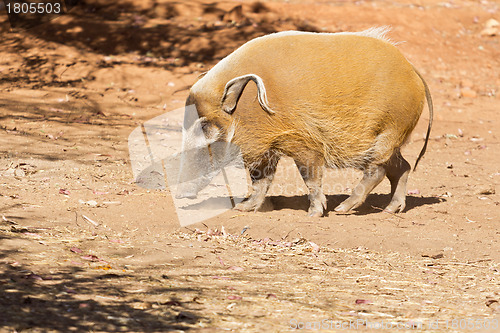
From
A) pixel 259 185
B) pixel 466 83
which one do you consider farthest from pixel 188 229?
pixel 466 83

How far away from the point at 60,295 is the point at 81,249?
85 centimetres

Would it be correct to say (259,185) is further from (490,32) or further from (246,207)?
(490,32)

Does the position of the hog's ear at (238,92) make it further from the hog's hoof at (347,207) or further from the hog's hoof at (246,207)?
the hog's hoof at (347,207)

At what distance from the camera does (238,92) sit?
16.3ft

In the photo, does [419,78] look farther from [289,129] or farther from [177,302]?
[177,302]

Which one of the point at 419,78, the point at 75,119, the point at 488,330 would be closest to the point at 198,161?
the point at 419,78

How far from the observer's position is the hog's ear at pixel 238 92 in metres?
4.87

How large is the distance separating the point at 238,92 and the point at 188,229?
A: 44.9 inches

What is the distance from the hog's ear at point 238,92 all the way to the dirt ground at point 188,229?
90 cm

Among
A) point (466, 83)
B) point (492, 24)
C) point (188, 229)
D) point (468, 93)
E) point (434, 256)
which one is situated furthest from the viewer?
point (492, 24)

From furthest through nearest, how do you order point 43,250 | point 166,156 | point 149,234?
point 166,156, point 149,234, point 43,250

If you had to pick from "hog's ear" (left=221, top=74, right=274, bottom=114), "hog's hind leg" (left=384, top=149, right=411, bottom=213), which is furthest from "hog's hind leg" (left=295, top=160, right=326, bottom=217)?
"hog's hind leg" (left=384, top=149, right=411, bottom=213)

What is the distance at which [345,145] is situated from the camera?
530 cm

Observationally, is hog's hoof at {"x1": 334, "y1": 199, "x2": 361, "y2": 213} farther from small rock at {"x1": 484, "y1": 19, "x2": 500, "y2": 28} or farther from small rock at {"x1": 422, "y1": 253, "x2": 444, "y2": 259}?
small rock at {"x1": 484, "y1": 19, "x2": 500, "y2": 28}
